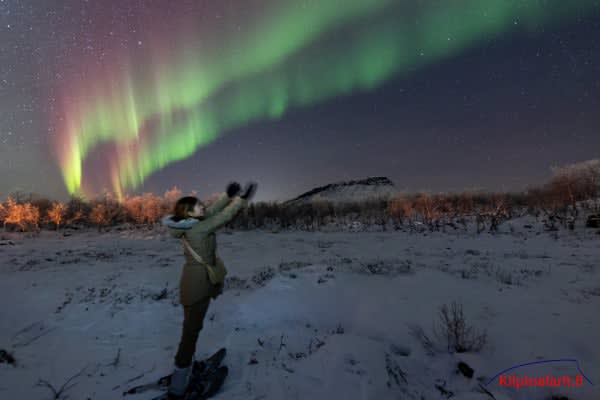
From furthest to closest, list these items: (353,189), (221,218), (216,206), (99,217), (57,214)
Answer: (353,189) → (99,217) → (57,214) → (216,206) → (221,218)

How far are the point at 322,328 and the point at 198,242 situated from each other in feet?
12.9

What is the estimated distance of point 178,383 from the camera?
3363mm

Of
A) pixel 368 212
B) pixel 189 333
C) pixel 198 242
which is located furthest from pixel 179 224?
pixel 368 212

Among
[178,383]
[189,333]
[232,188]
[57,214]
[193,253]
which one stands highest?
[57,214]

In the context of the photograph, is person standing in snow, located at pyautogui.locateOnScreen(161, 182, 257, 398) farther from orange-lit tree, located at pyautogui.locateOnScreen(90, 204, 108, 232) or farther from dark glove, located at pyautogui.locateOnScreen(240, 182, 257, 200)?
orange-lit tree, located at pyautogui.locateOnScreen(90, 204, 108, 232)

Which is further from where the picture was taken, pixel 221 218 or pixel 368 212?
pixel 368 212

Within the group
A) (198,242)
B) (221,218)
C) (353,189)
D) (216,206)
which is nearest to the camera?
(221,218)

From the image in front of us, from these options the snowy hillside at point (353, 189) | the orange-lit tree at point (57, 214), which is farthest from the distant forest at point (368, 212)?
the snowy hillside at point (353, 189)

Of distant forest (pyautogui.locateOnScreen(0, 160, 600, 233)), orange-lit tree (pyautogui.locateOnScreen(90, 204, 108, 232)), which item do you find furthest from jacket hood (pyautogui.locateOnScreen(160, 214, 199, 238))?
orange-lit tree (pyautogui.locateOnScreen(90, 204, 108, 232))

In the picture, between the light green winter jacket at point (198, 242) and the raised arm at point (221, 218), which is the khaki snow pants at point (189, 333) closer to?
the light green winter jacket at point (198, 242)

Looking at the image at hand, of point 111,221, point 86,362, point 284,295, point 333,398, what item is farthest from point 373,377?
point 111,221

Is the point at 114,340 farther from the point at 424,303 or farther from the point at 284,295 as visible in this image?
the point at 424,303

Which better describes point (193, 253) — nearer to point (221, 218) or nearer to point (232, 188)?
point (221, 218)

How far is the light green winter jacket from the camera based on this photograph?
325cm
